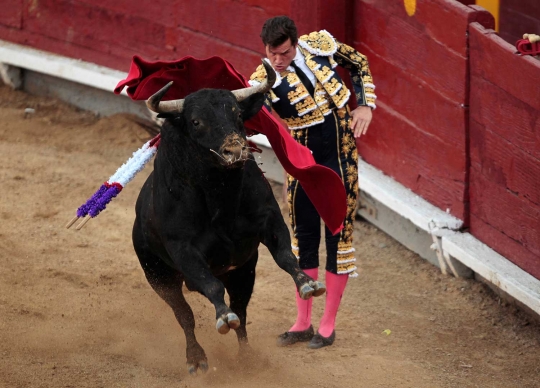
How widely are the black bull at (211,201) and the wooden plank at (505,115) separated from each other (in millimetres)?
1358

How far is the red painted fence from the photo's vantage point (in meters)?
4.88

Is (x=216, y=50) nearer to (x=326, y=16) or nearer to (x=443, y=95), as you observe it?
(x=326, y=16)

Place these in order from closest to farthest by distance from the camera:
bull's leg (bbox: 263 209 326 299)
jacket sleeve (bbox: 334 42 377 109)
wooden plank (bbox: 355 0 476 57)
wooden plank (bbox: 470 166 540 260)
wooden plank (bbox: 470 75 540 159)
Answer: bull's leg (bbox: 263 209 326 299), jacket sleeve (bbox: 334 42 377 109), wooden plank (bbox: 470 75 540 159), wooden plank (bbox: 470 166 540 260), wooden plank (bbox: 355 0 476 57)

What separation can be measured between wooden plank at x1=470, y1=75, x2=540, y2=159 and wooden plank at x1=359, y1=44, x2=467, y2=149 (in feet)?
0.51

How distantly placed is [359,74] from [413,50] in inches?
44.5

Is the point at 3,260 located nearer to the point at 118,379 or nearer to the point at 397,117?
the point at 118,379

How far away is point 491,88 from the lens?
5.04 m

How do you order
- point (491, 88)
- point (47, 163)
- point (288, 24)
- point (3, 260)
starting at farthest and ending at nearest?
point (47, 163) < point (3, 260) < point (491, 88) < point (288, 24)

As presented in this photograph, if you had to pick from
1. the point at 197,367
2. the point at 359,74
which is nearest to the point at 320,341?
the point at 197,367

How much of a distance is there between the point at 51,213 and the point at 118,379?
88.2 inches

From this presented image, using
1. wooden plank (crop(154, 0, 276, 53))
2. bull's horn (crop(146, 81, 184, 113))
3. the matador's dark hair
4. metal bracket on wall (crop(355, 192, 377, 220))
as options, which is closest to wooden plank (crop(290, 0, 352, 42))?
wooden plank (crop(154, 0, 276, 53))

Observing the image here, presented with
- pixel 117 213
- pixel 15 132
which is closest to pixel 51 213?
pixel 117 213

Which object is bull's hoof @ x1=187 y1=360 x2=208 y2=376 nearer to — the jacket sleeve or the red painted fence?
the jacket sleeve

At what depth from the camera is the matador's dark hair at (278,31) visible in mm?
4262
